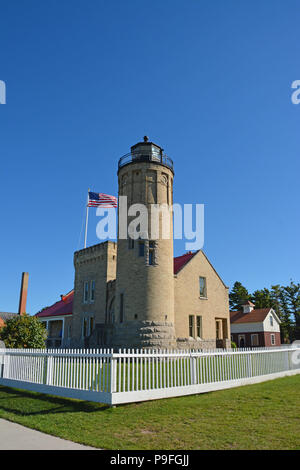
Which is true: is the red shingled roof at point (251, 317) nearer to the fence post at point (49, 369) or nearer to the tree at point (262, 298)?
the tree at point (262, 298)

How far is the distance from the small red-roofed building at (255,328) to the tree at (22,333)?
28.6 m

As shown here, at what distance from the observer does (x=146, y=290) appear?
67.7 feet

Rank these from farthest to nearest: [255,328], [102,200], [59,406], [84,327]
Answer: [255,328] → [84,327] → [102,200] → [59,406]

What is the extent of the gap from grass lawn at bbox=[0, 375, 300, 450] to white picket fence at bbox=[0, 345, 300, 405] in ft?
1.11

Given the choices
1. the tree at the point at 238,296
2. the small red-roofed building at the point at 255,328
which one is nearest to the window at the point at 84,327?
the small red-roofed building at the point at 255,328

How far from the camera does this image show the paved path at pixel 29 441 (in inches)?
211

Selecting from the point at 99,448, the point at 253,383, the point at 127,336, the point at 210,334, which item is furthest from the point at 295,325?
the point at 99,448

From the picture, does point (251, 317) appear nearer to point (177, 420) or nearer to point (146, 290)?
point (146, 290)

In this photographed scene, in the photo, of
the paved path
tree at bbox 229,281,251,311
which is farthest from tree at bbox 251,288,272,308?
the paved path

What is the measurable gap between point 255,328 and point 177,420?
35387 mm

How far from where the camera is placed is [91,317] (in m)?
28.0

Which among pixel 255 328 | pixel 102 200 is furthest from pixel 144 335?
pixel 255 328

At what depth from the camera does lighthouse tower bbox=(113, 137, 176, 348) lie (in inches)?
801

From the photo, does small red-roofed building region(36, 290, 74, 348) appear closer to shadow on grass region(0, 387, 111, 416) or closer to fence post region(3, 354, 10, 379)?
fence post region(3, 354, 10, 379)
